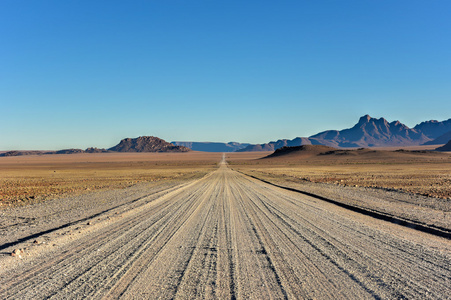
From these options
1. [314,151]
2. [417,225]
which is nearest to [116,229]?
[417,225]

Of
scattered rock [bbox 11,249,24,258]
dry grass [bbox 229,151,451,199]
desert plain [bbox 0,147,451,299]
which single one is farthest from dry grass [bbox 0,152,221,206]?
dry grass [bbox 229,151,451,199]

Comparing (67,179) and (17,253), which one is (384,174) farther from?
(17,253)

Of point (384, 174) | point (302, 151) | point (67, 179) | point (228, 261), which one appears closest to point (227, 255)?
point (228, 261)

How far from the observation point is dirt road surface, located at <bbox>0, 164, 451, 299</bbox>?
5293 mm

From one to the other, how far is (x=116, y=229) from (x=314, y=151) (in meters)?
149

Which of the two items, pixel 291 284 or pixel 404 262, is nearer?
pixel 291 284

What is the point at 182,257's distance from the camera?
706 centimetres

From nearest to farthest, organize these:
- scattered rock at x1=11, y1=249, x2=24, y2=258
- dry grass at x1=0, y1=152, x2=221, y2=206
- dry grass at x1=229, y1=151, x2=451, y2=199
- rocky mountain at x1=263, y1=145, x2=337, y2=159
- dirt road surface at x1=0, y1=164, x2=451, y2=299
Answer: dirt road surface at x1=0, y1=164, x2=451, y2=299, scattered rock at x1=11, y1=249, x2=24, y2=258, dry grass at x1=0, y1=152, x2=221, y2=206, dry grass at x1=229, y1=151, x2=451, y2=199, rocky mountain at x1=263, y1=145, x2=337, y2=159

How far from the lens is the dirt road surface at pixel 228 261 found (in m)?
5.29

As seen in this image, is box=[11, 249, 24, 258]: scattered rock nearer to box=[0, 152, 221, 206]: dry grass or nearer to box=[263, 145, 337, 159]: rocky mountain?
box=[0, 152, 221, 206]: dry grass

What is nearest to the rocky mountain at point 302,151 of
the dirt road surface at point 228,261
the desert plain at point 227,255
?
the desert plain at point 227,255

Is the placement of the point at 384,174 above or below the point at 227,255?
below

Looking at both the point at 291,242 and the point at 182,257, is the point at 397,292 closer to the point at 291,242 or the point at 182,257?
the point at 291,242

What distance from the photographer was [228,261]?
679 centimetres
